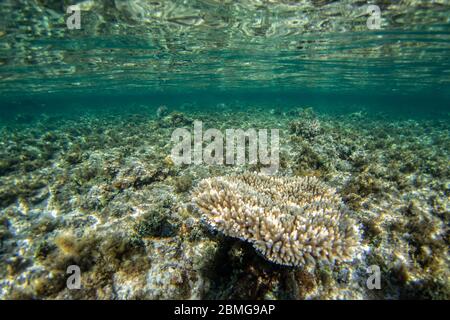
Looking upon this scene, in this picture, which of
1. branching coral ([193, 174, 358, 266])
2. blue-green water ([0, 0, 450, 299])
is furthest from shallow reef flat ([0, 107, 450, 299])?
branching coral ([193, 174, 358, 266])

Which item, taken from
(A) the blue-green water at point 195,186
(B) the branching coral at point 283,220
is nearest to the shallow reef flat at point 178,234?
(A) the blue-green water at point 195,186

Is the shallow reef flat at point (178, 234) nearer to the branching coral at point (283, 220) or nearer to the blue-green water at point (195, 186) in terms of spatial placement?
the blue-green water at point (195, 186)

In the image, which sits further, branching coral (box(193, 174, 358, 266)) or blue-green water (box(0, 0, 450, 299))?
blue-green water (box(0, 0, 450, 299))

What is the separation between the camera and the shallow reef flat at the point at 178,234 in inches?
167

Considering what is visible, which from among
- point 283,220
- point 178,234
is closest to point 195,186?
point 178,234

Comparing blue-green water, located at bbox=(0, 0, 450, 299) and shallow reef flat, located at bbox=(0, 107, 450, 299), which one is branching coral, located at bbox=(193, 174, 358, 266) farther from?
shallow reef flat, located at bbox=(0, 107, 450, 299)

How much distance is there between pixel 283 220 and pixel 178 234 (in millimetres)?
2600

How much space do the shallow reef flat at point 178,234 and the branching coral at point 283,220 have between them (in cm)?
47

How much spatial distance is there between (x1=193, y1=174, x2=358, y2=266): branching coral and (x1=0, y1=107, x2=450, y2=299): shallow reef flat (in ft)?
1.53

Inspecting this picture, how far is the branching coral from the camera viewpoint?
3.65 meters

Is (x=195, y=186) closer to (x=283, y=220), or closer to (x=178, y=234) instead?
(x=178, y=234)

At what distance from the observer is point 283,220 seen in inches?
158

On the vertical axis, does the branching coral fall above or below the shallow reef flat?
above
